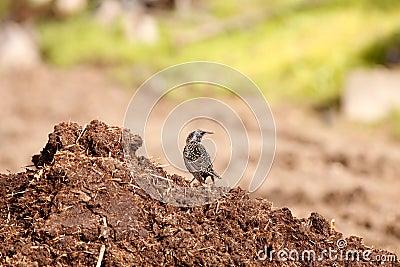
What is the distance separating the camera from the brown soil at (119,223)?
135 inches

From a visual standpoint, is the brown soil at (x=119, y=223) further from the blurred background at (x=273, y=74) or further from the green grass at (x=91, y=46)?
the green grass at (x=91, y=46)

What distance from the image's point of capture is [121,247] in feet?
11.3

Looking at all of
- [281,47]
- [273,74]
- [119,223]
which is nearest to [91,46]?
[281,47]

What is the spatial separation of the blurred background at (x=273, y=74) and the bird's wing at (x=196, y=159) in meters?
2.18

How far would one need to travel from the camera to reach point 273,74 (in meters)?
13.4

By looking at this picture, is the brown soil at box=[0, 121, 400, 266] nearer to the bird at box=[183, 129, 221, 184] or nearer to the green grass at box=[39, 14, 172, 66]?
the bird at box=[183, 129, 221, 184]

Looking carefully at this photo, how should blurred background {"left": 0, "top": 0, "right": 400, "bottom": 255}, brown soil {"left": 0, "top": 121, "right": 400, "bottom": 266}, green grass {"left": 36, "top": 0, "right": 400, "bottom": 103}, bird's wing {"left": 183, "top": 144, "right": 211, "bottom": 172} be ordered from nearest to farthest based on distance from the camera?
brown soil {"left": 0, "top": 121, "right": 400, "bottom": 266} < bird's wing {"left": 183, "top": 144, "right": 211, "bottom": 172} < blurred background {"left": 0, "top": 0, "right": 400, "bottom": 255} < green grass {"left": 36, "top": 0, "right": 400, "bottom": 103}

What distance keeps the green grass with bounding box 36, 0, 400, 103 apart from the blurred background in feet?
0.10

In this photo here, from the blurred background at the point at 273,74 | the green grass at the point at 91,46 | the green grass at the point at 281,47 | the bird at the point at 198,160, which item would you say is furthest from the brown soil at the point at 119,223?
the green grass at the point at 91,46

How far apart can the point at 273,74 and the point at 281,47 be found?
3.51 ft

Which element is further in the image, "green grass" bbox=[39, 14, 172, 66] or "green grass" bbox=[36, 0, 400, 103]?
"green grass" bbox=[39, 14, 172, 66]

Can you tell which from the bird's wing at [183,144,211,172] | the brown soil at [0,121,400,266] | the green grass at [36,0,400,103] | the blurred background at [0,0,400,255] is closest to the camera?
the brown soil at [0,121,400,266]

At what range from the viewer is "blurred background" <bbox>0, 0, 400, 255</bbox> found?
845cm

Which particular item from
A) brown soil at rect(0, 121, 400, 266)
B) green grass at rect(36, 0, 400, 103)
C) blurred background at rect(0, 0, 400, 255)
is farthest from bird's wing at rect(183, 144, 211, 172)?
green grass at rect(36, 0, 400, 103)
